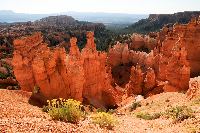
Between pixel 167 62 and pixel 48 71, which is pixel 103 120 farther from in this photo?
pixel 167 62

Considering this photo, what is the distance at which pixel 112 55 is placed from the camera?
5356cm

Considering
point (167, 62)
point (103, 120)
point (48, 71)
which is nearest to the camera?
point (103, 120)

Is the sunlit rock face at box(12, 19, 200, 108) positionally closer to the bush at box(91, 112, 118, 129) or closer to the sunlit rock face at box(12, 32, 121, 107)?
the sunlit rock face at box(12, 32, 121, 107)

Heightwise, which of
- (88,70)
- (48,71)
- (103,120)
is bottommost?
(88,70)

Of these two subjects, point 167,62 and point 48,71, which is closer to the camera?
point 48,71

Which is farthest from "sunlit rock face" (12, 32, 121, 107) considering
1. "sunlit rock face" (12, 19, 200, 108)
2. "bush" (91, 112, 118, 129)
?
"bush" (91, 112, 118, 129)

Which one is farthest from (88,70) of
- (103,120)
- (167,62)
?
(103,120)

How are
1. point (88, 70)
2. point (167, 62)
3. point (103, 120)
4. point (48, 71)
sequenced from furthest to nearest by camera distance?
point (167, 62) → point (88, 70) → point (48, 71) → point (103, 120)

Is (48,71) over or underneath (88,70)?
over

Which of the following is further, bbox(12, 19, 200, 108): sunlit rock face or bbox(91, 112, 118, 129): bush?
bbox(12, 19, 200, 108): sunlit rock face

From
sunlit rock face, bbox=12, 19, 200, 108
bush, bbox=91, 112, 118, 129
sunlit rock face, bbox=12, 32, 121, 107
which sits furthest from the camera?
sunlit rock face, bbox=12, 19, 200, 108

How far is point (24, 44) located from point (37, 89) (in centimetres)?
450

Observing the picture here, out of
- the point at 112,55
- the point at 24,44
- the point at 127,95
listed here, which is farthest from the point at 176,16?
the point at 24,44

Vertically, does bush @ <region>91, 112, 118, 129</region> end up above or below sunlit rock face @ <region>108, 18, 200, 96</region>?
above
